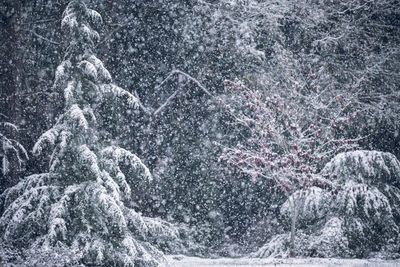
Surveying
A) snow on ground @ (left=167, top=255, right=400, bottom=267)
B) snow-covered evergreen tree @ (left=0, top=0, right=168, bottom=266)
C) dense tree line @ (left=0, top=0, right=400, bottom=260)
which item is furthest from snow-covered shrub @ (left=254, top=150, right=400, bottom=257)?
snow-covered evergreen tree @ (left=0, top=0, right=168, bottom=266)

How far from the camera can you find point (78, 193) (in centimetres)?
873

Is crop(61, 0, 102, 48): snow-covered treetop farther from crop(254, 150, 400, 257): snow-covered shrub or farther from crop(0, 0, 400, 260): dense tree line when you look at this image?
crop(254, 150, 400, 257): snow-covered shrub

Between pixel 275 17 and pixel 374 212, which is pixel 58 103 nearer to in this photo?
pixel 275 17

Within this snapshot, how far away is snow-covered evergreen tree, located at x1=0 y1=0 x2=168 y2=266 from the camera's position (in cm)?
846

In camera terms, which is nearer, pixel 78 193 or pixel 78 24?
pixel 78 193

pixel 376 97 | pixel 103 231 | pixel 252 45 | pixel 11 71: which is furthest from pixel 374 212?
pixel 11 71

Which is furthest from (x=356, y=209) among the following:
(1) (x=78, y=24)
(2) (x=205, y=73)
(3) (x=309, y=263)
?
(1) (x=78, y=24)

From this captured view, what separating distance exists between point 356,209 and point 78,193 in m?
6.36

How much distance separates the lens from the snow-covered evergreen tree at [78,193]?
846 cm

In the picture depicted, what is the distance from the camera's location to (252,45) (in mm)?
12828

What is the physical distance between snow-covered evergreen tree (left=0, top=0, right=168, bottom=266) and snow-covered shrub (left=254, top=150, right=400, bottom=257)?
3.98 meters

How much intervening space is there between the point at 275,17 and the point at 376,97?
3.54 meters

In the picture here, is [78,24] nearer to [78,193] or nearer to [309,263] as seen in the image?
[78,193]

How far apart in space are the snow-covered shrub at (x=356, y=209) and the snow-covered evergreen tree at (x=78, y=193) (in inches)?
157
